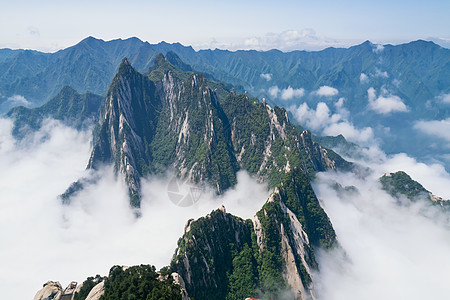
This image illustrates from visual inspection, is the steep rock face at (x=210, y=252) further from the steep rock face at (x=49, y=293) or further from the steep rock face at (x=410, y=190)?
the steep rock face at (x=410, y=190)

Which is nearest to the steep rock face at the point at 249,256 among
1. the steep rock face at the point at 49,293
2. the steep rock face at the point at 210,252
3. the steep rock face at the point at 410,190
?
the steep rock face at the point at 210,252

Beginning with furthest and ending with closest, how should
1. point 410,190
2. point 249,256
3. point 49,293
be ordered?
point 410,190 < point 249,256 < point 49,293

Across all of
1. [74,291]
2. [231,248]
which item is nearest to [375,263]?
[231,248]

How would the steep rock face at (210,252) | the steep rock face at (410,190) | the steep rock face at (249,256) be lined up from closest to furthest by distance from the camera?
the steep rock face at (210,252), the steep rock face at (249,256), the steep rock face at (410,190)

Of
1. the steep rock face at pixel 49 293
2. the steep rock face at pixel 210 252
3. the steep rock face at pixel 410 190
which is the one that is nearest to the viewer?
the steep rock face at pixel 49 293

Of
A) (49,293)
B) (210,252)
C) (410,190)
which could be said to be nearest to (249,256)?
(210,252)

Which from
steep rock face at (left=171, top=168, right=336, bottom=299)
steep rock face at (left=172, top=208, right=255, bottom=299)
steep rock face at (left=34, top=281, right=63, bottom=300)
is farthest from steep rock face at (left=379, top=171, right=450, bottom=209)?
steep rock face at (left=34, top=281, right=63, bottom=300)

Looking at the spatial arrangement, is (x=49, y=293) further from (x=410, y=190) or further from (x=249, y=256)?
(x=410, y=190)

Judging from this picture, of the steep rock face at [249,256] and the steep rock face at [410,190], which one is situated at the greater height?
the steep rock face at [410,190]

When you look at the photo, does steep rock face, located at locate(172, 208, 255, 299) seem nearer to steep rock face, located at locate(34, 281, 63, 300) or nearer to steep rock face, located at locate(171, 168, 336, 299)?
steep rock face, located at locate(171, 168, 336, 299)
